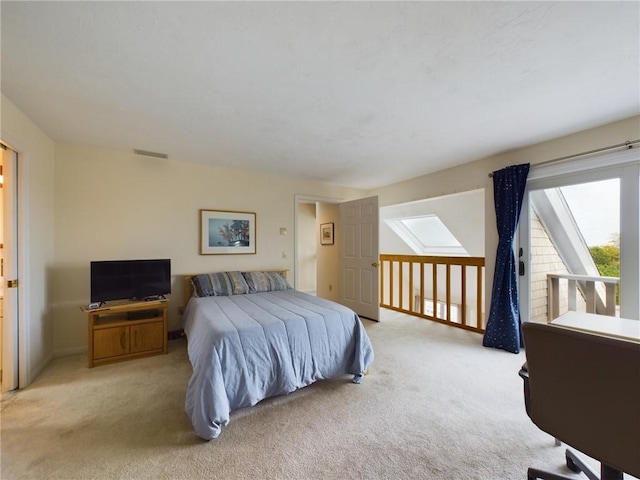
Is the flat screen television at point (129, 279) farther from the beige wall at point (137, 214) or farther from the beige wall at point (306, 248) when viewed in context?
the beige wall at point (306, 248)

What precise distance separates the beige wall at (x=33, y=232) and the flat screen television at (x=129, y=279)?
43 centimetres

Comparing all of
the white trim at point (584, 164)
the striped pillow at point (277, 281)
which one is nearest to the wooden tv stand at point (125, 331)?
the striped pillow at point (277, 281)

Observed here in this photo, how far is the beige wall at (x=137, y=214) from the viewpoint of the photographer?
2.97 m

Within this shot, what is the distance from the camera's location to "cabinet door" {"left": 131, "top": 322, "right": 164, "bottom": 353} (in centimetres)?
286

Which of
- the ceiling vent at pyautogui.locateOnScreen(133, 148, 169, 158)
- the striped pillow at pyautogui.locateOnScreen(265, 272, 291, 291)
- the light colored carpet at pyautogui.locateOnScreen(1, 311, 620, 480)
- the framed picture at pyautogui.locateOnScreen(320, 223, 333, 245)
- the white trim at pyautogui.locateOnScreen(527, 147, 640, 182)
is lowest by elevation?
the light colored carpet at pyautogui.locateOnScreen(1, 311, 620, 480)

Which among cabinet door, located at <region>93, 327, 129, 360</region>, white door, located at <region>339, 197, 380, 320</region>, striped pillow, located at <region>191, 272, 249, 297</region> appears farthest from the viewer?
white door, located at <region>339, 197, 380, 320</region>

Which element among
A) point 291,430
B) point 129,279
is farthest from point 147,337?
point 291,430

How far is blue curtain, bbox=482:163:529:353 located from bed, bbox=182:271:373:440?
5.87 feet

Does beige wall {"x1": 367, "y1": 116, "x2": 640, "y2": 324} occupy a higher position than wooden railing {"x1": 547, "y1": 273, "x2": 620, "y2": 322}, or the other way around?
beige wall {"x1": 367, "y1": 116, "x2": 640, "y2": 324}

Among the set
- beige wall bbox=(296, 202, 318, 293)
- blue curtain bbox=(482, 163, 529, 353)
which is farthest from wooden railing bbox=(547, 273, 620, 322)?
beige wall bbox=(296, 202, 318, 293)

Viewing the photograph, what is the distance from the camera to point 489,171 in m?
3.42

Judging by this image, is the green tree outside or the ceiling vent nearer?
the green tree outside

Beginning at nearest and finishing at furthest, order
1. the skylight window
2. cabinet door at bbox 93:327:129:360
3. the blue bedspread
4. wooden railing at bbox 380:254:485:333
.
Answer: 1. the blue bedspread
2. cabinet door at bbox 93:327:129:360
3. wooden railing at bbox 380:254:485:333
4. the skylight window

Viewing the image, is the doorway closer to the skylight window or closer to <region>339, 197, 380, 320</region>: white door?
<region>339, 197, 380, 320</region>: white door
